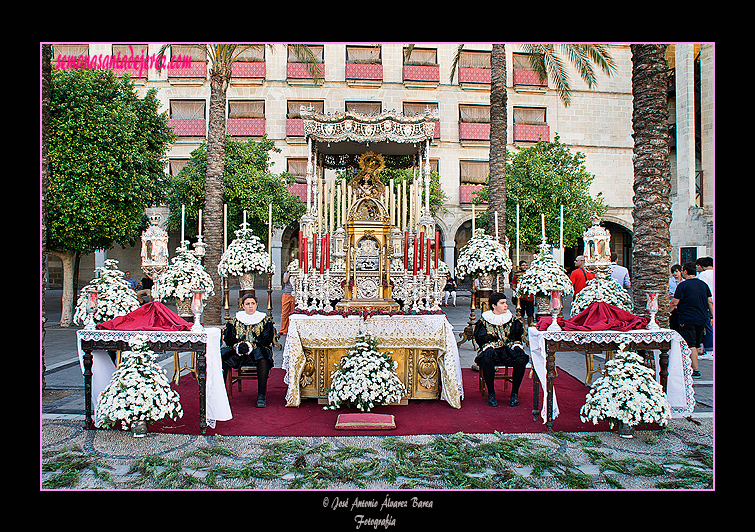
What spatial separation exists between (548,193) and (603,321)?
14.7 meters

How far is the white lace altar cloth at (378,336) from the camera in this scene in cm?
637

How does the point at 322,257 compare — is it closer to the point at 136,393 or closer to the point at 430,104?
the point at 136,393

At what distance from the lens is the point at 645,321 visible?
5.73 meters

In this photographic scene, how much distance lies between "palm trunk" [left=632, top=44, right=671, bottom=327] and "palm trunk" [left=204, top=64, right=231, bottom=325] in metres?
9.97

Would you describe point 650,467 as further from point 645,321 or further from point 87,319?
point 87,319

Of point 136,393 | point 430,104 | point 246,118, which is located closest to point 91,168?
point 136,393

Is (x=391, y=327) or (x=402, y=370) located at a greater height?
(x=391, y=327)

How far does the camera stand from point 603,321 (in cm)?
569

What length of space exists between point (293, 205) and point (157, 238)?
1469 centimetres

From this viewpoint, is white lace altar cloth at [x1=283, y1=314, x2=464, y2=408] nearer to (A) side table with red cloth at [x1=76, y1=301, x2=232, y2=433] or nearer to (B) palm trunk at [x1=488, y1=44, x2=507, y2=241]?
(A) side table with red cloth at [x1=76, y1=301, x2=232, y2=433]

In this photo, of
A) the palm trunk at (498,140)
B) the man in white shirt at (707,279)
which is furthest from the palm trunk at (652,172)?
the palm trunk at (498,140)

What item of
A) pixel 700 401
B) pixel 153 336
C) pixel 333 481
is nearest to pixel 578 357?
pixel 700 401

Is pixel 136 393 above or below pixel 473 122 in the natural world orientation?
below

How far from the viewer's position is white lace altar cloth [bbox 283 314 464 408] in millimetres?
6371
